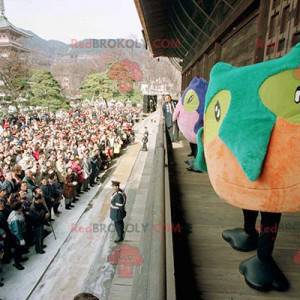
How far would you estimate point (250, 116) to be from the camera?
5.02ft

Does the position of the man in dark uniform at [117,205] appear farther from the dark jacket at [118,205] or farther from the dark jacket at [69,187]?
the dark jacket at [69,187]

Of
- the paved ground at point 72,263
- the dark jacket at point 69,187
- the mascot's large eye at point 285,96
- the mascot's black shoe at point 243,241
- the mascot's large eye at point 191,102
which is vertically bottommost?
the paved ground at point 72,263

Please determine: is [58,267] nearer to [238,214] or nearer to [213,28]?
[238,214]

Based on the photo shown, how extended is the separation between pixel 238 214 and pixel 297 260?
1044 millimetres

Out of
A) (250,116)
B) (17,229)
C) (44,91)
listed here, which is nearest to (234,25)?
(250,116)

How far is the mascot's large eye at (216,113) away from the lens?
5.52 feet

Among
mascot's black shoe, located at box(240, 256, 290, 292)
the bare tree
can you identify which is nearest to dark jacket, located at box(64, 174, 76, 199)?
mascot's black shoe, located at box(240, 256, 290, 292)

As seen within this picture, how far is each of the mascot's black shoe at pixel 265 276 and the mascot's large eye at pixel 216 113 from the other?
907 millimetres

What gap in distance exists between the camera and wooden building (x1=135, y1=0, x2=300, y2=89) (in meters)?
2.66

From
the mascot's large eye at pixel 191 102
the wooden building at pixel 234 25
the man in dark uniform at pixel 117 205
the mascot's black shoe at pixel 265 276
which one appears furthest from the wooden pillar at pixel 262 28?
the man in dark uniform at pixel 117 205

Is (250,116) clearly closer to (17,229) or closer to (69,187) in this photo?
(17,229)

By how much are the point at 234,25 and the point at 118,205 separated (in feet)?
16.4

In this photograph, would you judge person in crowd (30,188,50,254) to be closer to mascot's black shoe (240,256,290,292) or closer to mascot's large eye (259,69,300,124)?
mascot's black shoe (240,256,290,292)

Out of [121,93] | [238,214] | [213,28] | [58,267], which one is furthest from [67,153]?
[121,93]
